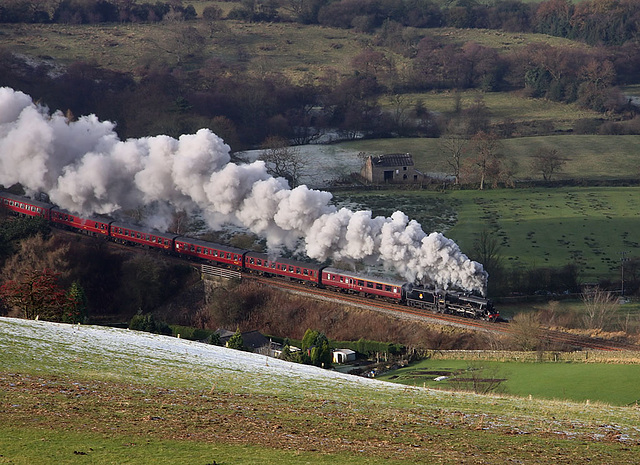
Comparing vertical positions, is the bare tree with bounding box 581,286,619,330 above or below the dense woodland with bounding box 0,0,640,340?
below

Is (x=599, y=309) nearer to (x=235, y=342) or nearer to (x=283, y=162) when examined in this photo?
(x=235, y=342)

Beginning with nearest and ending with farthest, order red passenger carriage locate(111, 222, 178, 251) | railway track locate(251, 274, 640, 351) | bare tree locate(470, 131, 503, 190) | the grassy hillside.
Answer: the grassy hillside, railway track locate(251, 274, 640, 351), red passenger carriage locate(111, 222, 178, 251), bare tree locate(470, 131, 503, 190)

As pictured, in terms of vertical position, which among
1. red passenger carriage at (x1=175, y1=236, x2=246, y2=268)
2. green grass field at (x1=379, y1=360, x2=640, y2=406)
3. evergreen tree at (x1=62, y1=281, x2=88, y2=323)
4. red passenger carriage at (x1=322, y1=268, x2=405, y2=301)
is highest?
red passenger carriage at (x1=175, y1=236, x2=246, y2=268)

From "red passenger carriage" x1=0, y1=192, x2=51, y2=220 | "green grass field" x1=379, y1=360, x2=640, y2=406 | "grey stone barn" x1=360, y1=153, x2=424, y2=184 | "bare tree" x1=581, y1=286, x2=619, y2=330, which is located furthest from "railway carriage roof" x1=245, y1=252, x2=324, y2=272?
"grey stone barn" x1=360, y1=153, x2=424, y2=184

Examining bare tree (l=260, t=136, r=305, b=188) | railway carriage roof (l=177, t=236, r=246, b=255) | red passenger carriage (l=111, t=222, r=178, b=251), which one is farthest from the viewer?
bare tree (l=260, t=136, r=305, b=188)

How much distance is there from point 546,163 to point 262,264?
215 ft

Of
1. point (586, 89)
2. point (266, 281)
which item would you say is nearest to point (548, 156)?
point (586, 89)

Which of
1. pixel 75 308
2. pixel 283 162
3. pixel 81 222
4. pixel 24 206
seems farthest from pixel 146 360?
pixel 283 162

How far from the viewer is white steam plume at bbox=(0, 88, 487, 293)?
6656cm

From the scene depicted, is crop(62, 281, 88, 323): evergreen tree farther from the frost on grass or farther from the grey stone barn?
the grey stone barn

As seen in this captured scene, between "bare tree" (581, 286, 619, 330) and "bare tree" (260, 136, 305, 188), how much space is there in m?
56.9

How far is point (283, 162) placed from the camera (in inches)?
4968

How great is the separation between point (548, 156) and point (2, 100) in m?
83.7

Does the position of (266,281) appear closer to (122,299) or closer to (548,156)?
(122,299)
